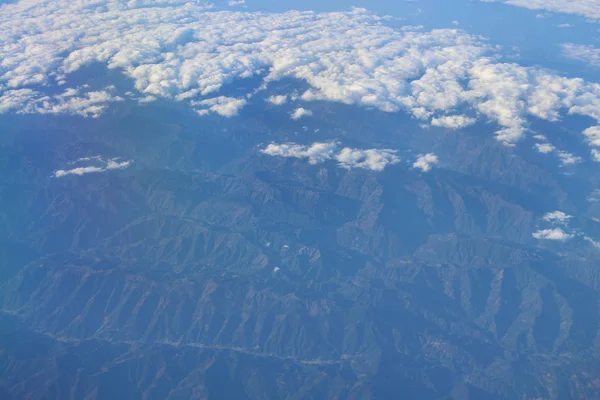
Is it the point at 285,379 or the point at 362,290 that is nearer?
the point at 285,379

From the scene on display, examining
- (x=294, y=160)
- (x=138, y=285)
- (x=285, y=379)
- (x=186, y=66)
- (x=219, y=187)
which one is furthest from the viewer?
(x=186, y=66)

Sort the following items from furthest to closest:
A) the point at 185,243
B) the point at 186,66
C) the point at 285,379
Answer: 1. the point at 186,66
2. the point at 185,243
3. the point at 285,379

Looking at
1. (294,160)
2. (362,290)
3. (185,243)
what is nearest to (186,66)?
(294,160)

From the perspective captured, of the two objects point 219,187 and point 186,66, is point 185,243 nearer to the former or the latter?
point 219,187

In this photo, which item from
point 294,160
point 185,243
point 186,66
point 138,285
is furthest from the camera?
point 186,66

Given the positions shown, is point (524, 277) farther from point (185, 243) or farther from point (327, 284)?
point (185, 243)

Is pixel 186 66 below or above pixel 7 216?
above

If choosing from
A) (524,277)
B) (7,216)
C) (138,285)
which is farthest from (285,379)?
(7,216)

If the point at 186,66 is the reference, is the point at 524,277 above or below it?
below

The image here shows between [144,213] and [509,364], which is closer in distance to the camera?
[509,364]
